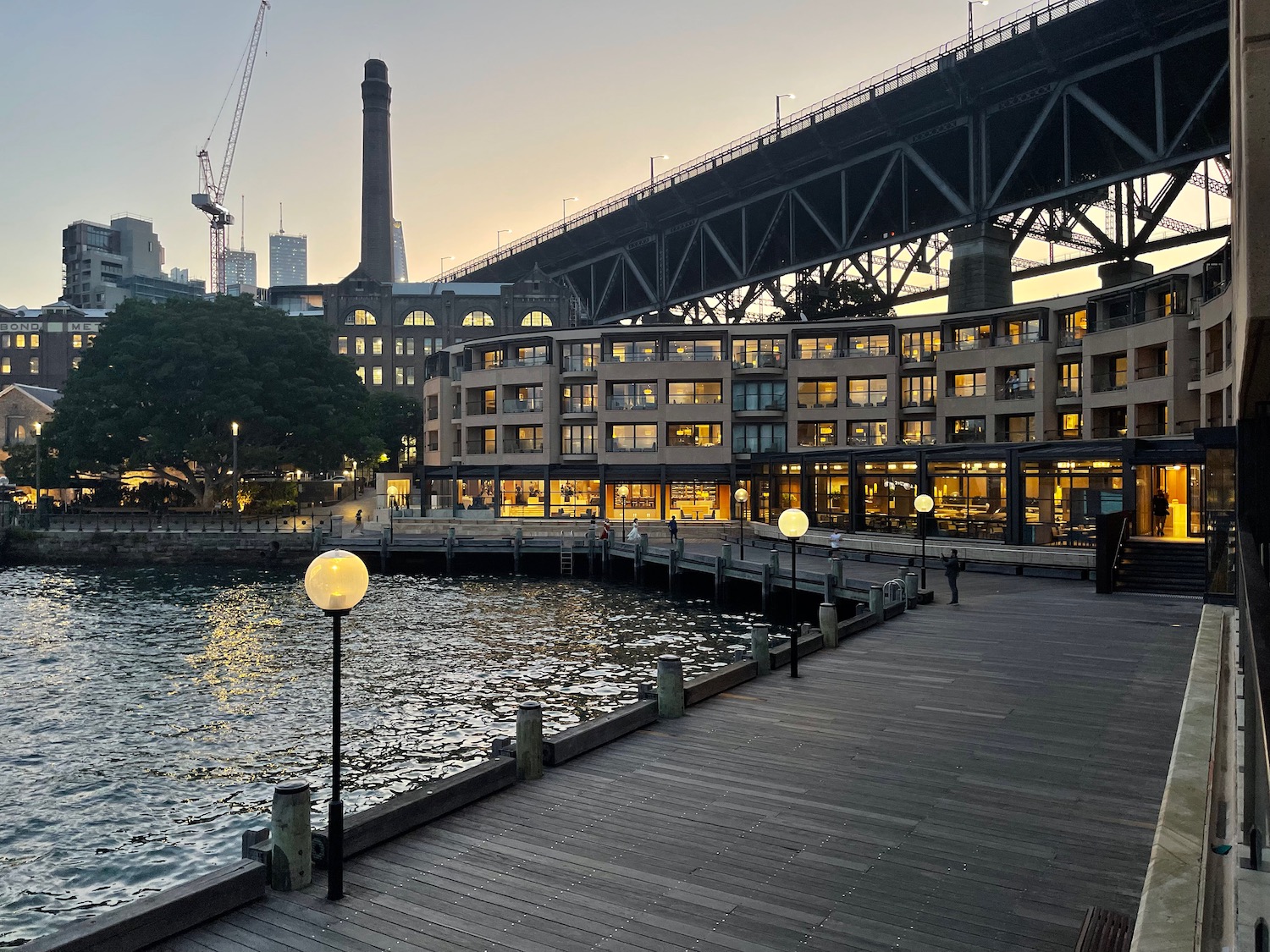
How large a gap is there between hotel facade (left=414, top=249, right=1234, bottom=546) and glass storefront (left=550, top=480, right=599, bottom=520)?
17cm

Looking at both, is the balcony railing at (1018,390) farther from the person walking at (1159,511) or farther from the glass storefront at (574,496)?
the glass storefront at (574,496)

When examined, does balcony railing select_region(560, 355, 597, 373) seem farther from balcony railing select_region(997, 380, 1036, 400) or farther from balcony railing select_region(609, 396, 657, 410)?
balcony railing select_region(997, 380, 1036, 400)

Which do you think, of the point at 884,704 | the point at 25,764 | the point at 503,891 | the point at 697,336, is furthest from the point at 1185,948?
the point at 697,336

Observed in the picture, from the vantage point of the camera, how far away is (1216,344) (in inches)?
1853

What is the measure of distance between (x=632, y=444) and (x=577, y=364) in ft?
29.7

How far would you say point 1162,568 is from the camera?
34.2 m

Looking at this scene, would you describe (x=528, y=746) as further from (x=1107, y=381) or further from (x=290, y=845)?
(x=1107, y=381)

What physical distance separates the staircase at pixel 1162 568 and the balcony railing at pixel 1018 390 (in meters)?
29.6

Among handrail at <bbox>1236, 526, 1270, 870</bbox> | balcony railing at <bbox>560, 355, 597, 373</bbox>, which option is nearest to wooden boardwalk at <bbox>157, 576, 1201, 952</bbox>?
handrail at <bbox>1236, 526, 1270, 870</bbox>

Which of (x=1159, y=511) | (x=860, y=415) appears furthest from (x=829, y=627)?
(x=860, y=415)

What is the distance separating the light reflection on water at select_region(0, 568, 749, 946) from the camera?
17766 millimetres

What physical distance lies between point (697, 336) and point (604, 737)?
63376 mm

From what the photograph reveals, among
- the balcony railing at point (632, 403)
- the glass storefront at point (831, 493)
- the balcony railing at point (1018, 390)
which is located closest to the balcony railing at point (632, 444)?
the balcony railing at point (632, 403)

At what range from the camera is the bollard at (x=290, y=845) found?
31.8ft
